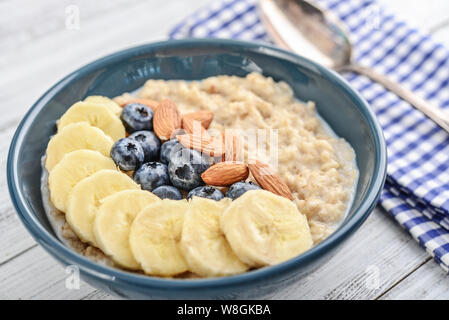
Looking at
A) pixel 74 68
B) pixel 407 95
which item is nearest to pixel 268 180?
pixel 407 95

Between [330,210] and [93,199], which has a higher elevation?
[93,199]

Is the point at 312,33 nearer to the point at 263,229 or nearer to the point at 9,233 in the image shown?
the point at 263,229

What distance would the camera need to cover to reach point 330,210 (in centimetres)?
121

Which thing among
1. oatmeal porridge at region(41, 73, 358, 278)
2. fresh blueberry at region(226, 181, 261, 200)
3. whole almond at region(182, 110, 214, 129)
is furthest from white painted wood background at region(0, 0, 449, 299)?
whole almond at region(182, 110, 214, 129)

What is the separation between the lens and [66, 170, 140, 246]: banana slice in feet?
3.69

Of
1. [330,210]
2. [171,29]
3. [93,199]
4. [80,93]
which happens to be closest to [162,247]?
[93,199]

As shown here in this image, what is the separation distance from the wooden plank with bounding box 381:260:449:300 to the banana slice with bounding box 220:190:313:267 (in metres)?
0.33

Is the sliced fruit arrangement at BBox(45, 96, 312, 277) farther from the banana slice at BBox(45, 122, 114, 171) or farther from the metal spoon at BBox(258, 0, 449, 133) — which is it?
the metal spoon at BBox(258, 0, 449, 133)

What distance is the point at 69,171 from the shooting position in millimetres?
1214

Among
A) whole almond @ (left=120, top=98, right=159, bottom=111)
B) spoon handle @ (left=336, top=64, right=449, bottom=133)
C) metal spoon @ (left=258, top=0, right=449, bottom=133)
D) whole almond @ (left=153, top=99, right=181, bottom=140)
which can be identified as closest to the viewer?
whole almond @ (left=153, top=99, right=181, bottom=140)

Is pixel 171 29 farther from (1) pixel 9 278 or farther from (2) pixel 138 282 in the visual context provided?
(2) pixel 138 282

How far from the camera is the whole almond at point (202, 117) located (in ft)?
4.63

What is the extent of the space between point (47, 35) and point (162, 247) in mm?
1413

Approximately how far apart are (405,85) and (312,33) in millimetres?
401
